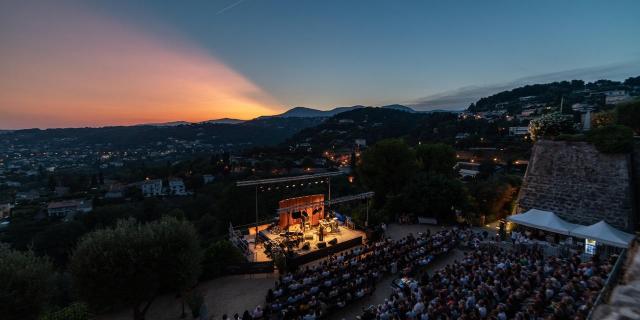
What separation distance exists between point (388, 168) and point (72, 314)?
62.9 feet

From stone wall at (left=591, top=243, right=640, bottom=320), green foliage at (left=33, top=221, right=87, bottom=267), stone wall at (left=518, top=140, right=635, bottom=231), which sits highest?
stone wall at (left=591, top=243, right=640, bottom=320)

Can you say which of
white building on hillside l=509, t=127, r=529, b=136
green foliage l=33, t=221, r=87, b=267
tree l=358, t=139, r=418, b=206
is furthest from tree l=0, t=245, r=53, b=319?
white building on hillside l=509, t=127, r=529, b=136

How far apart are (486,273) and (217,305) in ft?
31.6

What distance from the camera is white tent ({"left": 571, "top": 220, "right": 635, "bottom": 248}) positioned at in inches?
423

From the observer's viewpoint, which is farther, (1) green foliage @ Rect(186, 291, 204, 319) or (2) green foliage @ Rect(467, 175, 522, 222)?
(2) green foliage @ Rect(467, 175, 522, 222)

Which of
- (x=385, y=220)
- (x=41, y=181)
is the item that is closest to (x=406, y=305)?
(x=385, y=220)

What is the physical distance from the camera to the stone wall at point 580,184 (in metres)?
13.3

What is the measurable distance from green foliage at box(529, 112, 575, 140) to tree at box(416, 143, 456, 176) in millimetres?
7838

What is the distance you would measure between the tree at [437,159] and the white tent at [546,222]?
10.8 meters

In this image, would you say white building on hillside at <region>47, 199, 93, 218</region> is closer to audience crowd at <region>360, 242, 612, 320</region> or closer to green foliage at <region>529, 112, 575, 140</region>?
audience crowd at <region>360, 242, 612, 320</region>

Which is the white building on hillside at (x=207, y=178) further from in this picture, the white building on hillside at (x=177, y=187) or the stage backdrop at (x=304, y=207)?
the stage backdrop at (x=304, y=207)

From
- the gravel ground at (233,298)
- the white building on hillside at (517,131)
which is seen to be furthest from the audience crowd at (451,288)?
the white building on hillside at (517,131)

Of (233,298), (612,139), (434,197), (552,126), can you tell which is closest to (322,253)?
(233,298)

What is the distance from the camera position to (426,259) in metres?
12.6
